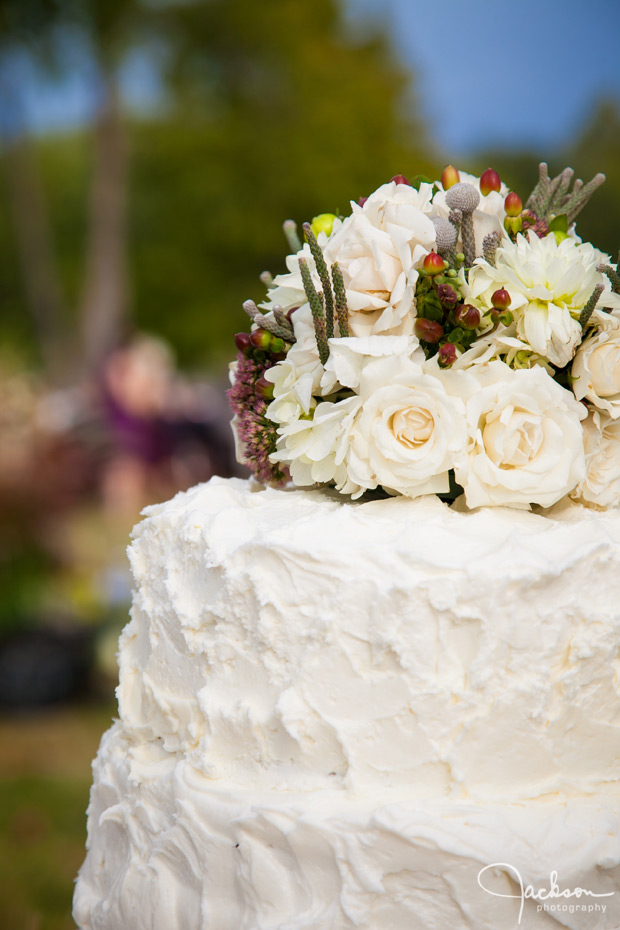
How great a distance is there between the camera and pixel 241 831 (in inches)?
63.8

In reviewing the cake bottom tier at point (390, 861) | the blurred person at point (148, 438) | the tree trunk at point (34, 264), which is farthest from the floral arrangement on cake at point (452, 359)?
the tree trunk at point (34, 264)

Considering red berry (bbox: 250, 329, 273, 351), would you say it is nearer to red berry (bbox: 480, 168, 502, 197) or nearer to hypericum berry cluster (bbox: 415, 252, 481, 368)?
hypericum berry cluster (bbox: 415, 252, 481, 368)

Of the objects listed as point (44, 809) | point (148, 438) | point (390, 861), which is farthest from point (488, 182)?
point (148, 438)

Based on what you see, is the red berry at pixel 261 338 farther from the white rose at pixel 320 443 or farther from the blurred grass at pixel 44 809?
the blurred grass at pixel 44 809

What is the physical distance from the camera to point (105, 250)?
664 inches

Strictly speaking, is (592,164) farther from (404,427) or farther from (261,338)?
(404,427)

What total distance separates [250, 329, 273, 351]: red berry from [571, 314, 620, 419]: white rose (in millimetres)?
637

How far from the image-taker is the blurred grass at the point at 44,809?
344 cm

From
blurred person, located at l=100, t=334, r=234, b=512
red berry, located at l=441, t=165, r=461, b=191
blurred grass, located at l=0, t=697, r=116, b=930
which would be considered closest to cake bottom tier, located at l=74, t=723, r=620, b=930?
red berry, located at l=441, t=165, r=461, b=191

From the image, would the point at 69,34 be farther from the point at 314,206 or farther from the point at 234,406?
the point at 234,406

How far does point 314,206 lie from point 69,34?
19.4 feet

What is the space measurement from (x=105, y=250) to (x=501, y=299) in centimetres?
1620

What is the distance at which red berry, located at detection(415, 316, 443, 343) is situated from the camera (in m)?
1.70

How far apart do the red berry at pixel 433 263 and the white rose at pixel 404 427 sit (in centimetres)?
18
